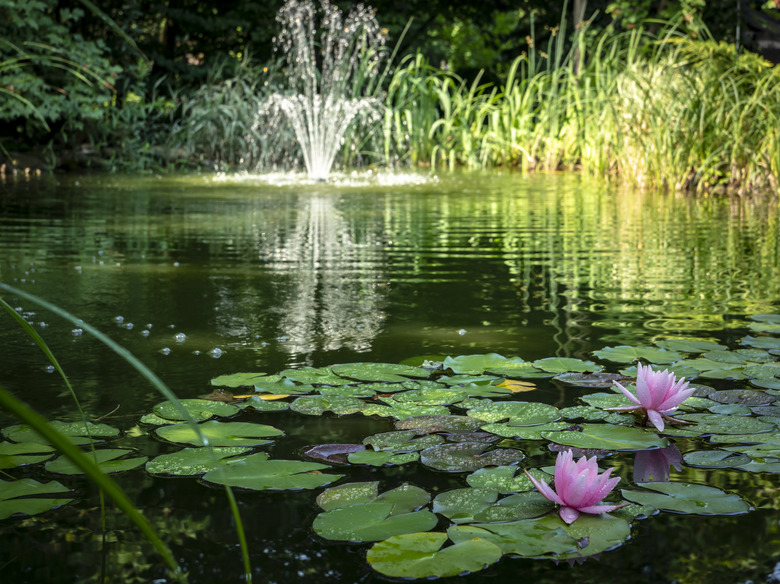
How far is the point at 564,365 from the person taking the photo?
2.23 metres

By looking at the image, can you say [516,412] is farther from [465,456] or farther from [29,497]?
[29,497]

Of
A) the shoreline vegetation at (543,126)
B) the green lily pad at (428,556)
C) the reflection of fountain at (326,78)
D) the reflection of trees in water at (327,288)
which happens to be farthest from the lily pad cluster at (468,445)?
the reflection of fountain at (326,78)

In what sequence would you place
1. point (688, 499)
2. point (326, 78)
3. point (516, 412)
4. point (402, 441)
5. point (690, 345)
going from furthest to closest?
point (326, 78) < point (690, 345) < point (516, 412) < point (402, 441) < point (688, 499)

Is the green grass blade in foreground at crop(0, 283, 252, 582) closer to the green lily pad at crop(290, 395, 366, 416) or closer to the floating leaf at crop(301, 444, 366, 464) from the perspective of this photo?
the floating leaf at crop(301, 444, 366, 464)

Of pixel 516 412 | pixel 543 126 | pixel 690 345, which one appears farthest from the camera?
pixel 543 126

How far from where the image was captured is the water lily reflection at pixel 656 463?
1.55 metres

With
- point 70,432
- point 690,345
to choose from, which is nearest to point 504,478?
point 70,432

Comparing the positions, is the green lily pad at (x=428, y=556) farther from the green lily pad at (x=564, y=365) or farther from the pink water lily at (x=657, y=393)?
the green lily pad at (x=564, y=365)

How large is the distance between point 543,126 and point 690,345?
306 inches

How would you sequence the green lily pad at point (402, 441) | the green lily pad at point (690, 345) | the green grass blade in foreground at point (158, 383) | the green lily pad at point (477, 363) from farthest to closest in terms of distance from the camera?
the green lily pad at point (690, 345)
the green lily pad at point (477, 363)
the green lily pad at point (402, 441)
the green grass blade in foreground at point (158, 383)

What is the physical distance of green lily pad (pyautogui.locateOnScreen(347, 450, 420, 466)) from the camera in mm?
1613

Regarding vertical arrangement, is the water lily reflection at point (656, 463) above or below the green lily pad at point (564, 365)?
below

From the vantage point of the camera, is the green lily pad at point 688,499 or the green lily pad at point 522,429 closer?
the green lily pad at point 688,499

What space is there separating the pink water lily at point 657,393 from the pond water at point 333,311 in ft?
0.31
